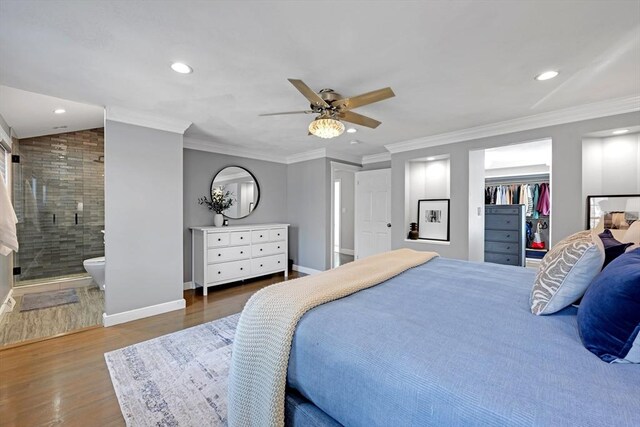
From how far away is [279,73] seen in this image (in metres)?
2.14

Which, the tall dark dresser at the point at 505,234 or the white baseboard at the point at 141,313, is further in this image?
the tall dark dresser at the point at 505,234

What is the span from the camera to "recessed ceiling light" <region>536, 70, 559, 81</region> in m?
2.15

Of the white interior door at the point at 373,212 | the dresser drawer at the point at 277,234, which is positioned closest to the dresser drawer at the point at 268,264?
the dresser drawer at the point at 277,234

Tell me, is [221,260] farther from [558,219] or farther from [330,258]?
[558,219]

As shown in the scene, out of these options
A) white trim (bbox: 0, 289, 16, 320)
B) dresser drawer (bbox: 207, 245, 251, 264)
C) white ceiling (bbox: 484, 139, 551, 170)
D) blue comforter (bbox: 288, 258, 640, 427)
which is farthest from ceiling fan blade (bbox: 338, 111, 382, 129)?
white trim (bbox: 0, 289, 16, 320)

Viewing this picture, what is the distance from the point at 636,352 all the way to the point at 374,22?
5.87 ft

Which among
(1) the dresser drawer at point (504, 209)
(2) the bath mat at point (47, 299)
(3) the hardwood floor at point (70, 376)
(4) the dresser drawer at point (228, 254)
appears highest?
(1) the dresser drawer at point (504, 209)

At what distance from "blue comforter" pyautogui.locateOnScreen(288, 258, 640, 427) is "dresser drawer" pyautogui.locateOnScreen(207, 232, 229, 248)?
3158 mm

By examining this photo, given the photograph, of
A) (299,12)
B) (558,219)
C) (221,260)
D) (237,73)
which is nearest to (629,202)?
(558,219)

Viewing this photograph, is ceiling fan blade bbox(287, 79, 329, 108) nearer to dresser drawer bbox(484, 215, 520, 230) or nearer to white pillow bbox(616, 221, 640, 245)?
white pillow bbox(616, 221, 640, 245)

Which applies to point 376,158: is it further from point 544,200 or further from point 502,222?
point 544,200

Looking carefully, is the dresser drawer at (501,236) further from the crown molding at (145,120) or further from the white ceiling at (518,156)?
the crown molding at (145,120)

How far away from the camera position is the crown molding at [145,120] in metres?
2.88

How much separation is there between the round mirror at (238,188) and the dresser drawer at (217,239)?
0.65m
